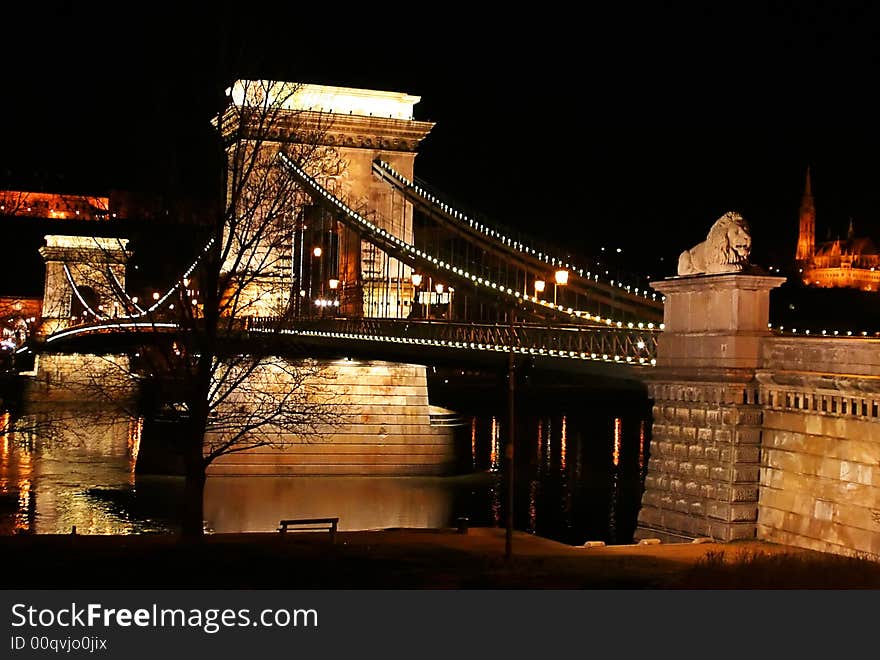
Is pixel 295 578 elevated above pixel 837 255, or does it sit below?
below

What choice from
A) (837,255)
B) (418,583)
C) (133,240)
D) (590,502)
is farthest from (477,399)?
(837,255)

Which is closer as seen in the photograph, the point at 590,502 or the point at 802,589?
the point at 802,589

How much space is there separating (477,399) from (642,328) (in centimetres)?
6387

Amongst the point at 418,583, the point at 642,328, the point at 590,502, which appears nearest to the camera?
the point at 418,583

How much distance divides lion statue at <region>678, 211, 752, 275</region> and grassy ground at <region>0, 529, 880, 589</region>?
4.73 meters

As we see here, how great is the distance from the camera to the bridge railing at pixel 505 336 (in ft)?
83.2

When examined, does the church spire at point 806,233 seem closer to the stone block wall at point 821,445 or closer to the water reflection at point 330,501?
the water reflection at point 330,501

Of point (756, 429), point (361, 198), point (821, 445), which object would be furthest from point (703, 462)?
point (361, 198)

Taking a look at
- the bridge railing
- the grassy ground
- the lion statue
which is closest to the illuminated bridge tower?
the bridge railing

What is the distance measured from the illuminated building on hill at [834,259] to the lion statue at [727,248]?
134 meters

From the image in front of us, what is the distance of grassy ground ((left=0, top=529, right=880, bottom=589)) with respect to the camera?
14.6 meters

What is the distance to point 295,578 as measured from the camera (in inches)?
602

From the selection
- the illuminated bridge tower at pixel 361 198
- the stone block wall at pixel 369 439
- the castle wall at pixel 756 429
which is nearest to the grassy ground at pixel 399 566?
the castle wall at pixel 756 429

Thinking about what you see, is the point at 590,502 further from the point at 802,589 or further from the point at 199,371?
the point at 802,589
